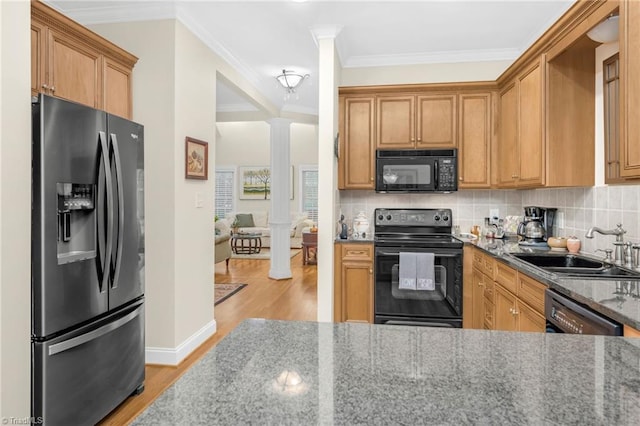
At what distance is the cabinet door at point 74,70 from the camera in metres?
2.26

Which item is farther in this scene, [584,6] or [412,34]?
[412,34]

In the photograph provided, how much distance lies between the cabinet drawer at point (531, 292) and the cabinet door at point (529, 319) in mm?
34

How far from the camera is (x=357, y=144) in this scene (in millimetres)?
3777

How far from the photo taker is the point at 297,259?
315 inches

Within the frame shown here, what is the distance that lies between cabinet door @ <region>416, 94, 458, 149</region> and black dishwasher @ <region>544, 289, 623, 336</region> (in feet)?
6.76

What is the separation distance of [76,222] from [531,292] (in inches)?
97.3

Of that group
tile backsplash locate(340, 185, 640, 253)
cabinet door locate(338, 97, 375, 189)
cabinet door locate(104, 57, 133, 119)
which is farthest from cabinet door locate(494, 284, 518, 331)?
cabinet door locate(104, 57, 133, 119)

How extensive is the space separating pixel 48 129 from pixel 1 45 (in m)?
0.40

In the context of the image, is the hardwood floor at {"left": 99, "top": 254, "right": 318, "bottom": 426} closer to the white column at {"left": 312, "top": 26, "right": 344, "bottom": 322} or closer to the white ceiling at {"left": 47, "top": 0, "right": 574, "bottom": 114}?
the white column at {"left": 312, "top": 26, "right": 344, "bottom": 322}

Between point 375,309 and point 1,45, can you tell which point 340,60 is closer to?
point 375,309

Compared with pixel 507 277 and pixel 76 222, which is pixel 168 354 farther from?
pixel 507 277

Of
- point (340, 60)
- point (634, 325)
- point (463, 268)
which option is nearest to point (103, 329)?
point (634, 325)

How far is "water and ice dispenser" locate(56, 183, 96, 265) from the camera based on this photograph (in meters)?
1.90

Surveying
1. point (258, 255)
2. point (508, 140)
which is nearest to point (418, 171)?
point (508, 140)
